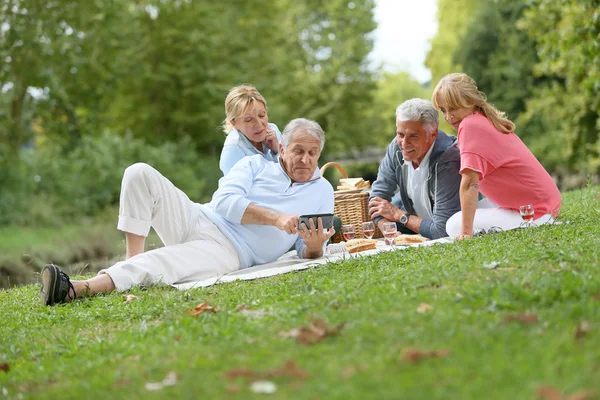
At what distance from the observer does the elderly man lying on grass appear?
6.32m

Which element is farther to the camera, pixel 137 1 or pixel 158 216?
pixel 137 1

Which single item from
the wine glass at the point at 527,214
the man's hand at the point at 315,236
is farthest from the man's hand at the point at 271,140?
the wine glass at the point at 527,214

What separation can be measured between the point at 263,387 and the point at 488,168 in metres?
4.33

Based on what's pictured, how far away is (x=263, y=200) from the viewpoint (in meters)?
6.83

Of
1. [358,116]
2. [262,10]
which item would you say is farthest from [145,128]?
[358,116]

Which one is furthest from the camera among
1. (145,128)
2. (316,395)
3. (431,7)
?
(431,7)

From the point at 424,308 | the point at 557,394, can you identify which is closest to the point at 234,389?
the point at 557,394

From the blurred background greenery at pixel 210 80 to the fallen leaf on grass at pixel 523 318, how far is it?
11274 mm

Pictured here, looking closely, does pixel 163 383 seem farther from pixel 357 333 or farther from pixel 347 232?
pixel 347 232

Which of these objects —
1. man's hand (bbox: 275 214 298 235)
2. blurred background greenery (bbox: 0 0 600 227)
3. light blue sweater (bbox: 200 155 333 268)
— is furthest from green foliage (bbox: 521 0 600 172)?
man's hand (bbox: 275 214 298 235)

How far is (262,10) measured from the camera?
38.6 metres

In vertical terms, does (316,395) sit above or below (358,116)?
below

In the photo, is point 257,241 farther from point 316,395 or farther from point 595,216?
point 316,395

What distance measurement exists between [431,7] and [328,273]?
4074 cm
